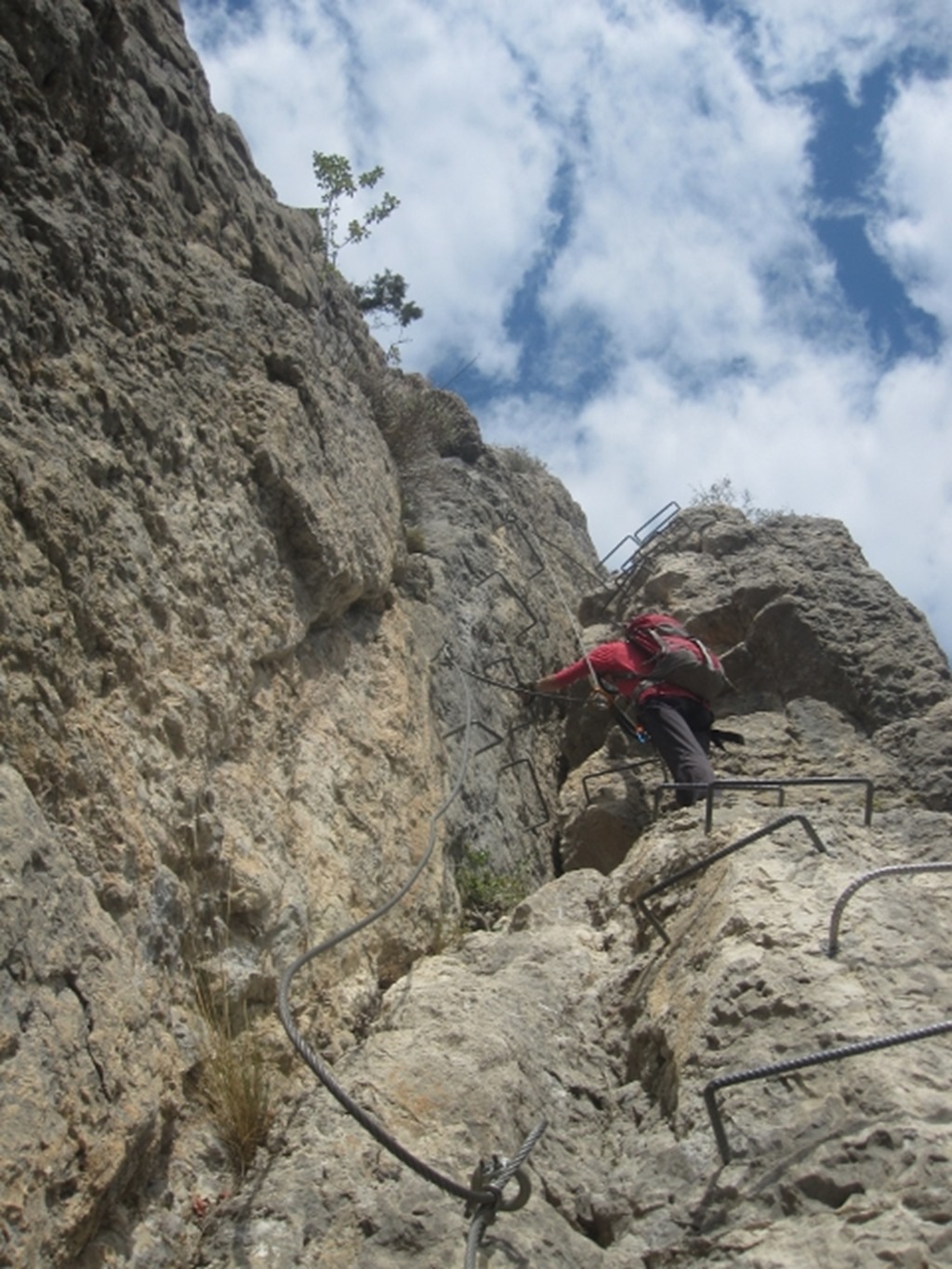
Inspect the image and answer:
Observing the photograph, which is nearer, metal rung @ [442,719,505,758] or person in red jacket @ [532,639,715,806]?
person in red jacket @ [532,639,715,806]

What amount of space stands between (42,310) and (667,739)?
4.83 meters

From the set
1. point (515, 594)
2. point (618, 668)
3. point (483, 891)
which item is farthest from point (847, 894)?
point (515, 594)

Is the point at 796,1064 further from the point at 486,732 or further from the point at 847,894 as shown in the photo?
the point at 486,732

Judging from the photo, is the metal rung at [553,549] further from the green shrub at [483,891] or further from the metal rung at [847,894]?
the metal rung at [847,894]

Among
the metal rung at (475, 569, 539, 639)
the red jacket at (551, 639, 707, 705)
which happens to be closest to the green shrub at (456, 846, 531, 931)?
the red jacket at (551, 639, 707, 705)

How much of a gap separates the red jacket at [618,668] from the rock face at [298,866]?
37.0 inches

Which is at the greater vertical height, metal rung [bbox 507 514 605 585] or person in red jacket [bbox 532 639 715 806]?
metal rung [bbox 507 514 605 585]

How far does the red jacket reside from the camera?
27.3 ft

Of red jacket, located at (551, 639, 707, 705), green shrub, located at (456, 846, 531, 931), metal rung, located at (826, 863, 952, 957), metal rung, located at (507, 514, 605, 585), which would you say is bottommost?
metal rung, located at (826, 863, 952, 957)

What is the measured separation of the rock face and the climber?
0.38m

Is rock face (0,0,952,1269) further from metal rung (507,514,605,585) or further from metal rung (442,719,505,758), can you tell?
metal rung (507,514,605,585)

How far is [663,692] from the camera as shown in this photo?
313 inches

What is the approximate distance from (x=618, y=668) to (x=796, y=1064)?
17.7ft

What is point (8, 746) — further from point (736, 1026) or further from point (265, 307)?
point (265, 307)
